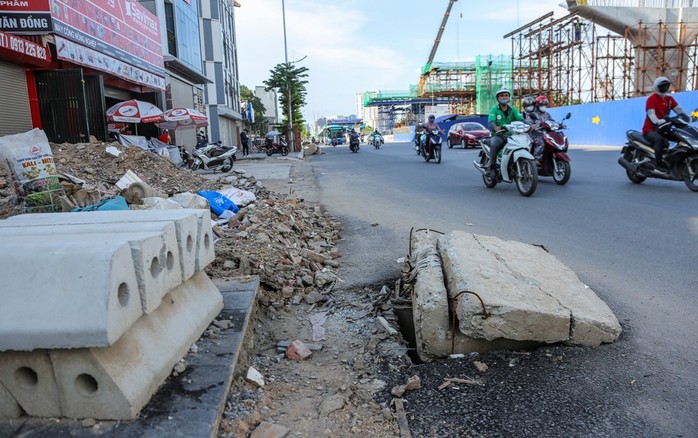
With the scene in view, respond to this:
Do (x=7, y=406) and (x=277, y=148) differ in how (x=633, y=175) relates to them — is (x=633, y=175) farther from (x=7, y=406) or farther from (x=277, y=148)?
(x=277, y=148)

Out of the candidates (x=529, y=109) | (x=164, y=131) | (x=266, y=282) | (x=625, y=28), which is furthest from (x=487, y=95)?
(x=266, y=282)

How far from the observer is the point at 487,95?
2067 inches

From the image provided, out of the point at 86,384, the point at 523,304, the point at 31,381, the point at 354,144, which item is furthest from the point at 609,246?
the point at 354,144

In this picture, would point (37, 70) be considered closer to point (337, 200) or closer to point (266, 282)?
point (337, 200)

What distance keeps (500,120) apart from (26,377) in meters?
8.79

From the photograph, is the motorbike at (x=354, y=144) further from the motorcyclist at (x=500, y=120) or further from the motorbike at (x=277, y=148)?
the motorcyclist at (x=500, y=120)

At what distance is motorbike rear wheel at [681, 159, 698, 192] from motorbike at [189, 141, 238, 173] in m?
13.3

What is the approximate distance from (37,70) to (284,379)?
13.9 meters

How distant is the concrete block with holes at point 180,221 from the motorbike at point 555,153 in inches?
320

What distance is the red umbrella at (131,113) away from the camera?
51.0 ft

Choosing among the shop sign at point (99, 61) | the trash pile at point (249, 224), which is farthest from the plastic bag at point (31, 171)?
the shop sign at point (99, 61)

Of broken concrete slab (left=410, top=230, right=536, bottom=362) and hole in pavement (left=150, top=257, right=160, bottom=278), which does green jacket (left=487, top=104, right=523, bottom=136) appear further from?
hole in pavement (left=150, top=257, right=160, bottom=278)

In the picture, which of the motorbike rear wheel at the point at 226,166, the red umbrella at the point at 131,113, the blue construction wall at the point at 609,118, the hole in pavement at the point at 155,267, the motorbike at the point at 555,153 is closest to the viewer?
the hole in pavement at the point at 155,267

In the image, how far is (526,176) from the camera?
863 centimetres
